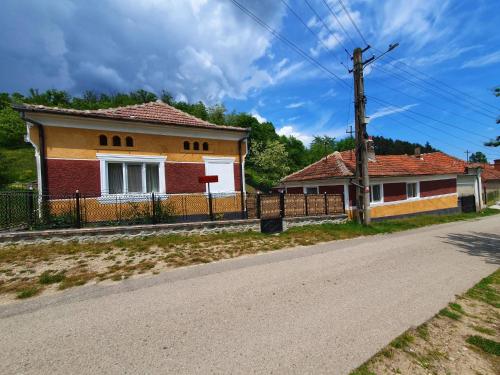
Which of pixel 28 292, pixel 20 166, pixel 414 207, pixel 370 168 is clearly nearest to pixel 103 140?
pixel 28 292

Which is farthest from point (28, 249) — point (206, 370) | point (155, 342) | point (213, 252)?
point (206, 370)

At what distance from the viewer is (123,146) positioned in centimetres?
1125

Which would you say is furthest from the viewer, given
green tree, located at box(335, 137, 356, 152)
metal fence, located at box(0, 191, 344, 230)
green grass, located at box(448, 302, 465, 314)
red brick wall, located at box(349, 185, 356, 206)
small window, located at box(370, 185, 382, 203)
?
green tree, located at box(335, 137, 356, 152)

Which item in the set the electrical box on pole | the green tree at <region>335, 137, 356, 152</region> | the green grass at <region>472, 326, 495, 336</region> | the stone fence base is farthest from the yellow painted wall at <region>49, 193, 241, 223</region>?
the green tree at <region>335, 137, 356, 152</region>

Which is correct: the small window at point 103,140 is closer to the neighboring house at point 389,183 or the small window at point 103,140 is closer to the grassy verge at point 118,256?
the grassy verge at point 118,256

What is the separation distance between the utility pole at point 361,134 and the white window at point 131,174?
966cm

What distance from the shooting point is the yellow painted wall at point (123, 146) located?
10.0 m

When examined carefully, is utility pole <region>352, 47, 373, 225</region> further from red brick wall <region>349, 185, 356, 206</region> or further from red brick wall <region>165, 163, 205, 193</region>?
red brick wall <region>165, 163, 205, 193</region>

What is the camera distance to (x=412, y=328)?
3.69 meters

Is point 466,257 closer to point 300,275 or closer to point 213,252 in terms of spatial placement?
point 300,275

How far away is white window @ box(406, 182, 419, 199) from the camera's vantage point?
18925 millimetres

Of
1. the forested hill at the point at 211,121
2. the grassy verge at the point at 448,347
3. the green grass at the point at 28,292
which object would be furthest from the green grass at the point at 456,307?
the forested hill at the point at 211,121

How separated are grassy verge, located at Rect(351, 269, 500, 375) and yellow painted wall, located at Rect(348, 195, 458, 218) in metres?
11.3

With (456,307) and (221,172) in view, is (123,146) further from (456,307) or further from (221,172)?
(456,307)
